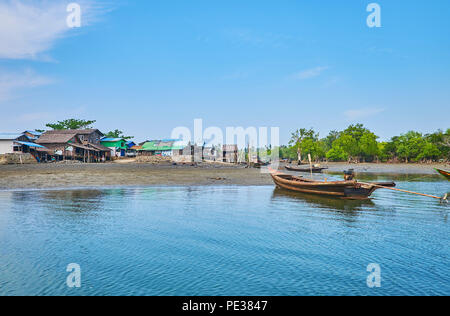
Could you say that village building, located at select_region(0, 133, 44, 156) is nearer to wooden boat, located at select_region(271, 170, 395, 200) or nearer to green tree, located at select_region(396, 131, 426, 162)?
wooden boat, located at select_region(271, 170, 395, 200)

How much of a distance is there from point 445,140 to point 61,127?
93.4 metres

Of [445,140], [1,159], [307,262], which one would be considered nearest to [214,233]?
[307,262]

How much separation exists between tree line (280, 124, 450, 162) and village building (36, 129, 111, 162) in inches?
2008

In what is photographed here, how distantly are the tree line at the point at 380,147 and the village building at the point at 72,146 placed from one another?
167 feet

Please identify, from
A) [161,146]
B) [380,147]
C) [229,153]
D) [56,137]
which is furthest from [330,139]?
[56,137]

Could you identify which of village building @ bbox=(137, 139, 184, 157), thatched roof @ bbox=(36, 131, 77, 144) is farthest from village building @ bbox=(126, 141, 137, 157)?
thatched roof @ bbox=(36, 131, 77, 144)

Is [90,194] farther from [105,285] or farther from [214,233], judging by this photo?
[105,285]

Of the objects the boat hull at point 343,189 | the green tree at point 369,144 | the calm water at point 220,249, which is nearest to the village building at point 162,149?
the boat hull at point 343,189

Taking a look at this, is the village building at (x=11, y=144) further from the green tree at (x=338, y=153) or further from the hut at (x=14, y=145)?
the green tree at (x=338, y=153)

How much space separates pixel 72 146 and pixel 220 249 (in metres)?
53.8

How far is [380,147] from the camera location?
9300 centimetres

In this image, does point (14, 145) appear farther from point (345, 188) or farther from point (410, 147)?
point (410, 147)

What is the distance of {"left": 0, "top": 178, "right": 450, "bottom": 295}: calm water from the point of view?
6.42m

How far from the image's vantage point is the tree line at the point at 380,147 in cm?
7588
